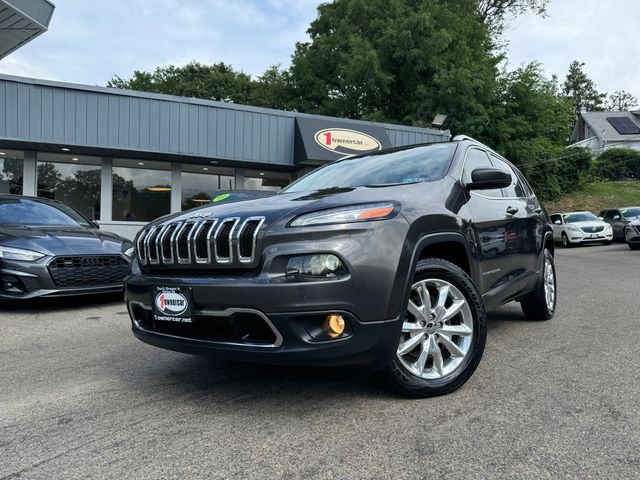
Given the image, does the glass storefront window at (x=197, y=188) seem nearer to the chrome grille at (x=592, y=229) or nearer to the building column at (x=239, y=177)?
the building column at (x=239, y=177)

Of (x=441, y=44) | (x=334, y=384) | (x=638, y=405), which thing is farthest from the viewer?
(x=441, y=44)

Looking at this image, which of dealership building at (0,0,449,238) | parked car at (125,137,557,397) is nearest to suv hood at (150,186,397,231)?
parked car at (125,137,557,397)

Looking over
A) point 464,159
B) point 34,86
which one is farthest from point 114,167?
point 464,159

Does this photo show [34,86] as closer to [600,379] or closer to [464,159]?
[464,159]

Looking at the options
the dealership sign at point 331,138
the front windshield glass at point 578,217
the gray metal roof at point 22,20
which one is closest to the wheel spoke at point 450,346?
the dealership sign at point 331,138

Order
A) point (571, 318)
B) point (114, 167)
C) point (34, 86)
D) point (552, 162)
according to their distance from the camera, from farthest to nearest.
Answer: point (552, 162)
point (114, 167)
point (34, 86)
point (571, 318)

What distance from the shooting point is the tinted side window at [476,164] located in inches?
140

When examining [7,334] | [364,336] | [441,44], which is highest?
[441,44]

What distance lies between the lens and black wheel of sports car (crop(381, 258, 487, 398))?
2.73m

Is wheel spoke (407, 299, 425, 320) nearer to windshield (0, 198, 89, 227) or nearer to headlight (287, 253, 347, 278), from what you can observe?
headlight (287, 253, 347, 278)

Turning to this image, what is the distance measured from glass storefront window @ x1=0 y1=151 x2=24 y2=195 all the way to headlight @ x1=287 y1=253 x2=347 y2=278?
14.0m

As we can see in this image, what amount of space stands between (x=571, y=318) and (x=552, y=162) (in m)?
28.2

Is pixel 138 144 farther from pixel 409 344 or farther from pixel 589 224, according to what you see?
pixel 589 224

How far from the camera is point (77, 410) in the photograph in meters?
2.74
